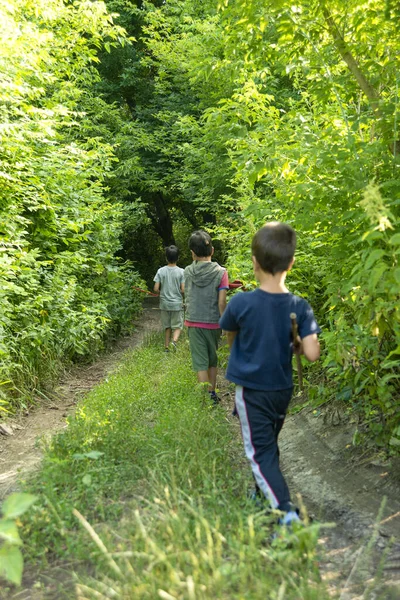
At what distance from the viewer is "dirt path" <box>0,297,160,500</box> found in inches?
182

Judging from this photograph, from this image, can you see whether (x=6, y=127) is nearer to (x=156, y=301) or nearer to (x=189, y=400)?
(x=189, y=400)

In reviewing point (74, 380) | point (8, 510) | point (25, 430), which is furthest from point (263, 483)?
point (74, 380)

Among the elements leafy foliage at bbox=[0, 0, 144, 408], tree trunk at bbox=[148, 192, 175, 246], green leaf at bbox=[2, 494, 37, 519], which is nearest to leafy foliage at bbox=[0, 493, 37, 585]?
green leaf at bbox=[2, 494, 37, 519]

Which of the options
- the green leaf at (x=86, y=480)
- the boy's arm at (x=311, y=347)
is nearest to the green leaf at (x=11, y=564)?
the green leaf at (x=86, y=480)

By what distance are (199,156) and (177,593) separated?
42.7 feet

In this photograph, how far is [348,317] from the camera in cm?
481

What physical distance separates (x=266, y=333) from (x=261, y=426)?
20.1 inches

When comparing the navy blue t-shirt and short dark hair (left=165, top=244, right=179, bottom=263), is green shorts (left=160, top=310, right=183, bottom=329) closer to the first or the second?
short dark hair (left=165, top=244, right=179, bottom=263)

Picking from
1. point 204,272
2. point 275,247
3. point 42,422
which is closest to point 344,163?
point 275,247

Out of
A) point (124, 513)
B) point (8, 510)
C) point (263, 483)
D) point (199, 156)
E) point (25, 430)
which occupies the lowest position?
point (25, 430)

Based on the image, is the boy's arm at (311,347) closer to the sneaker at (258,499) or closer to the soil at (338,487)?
the soil at (338,487)

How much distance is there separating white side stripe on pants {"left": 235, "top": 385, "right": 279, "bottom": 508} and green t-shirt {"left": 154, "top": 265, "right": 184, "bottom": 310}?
6.49 meters

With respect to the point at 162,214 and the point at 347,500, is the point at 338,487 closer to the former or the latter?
the point at 347,500

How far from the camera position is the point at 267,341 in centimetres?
314
